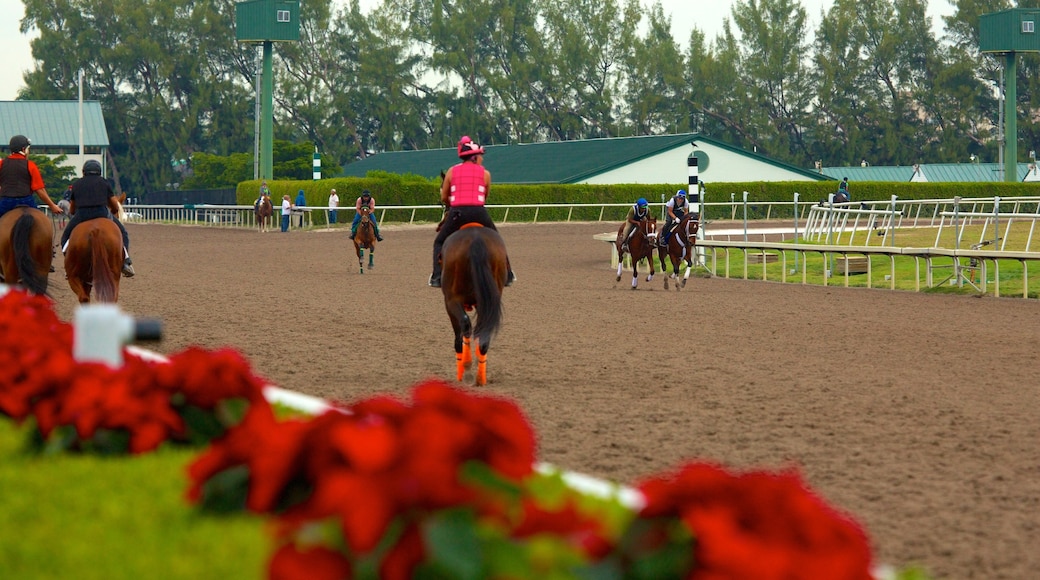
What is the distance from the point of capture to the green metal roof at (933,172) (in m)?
78.9

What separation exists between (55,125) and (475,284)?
77051 mm

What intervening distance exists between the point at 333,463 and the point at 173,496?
1.24 metres

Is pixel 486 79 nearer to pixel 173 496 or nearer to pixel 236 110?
pixel 236 110

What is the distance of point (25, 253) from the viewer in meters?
13.1

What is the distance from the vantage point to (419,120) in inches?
3546

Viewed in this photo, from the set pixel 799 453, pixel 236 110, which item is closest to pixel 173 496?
pixel 799 453

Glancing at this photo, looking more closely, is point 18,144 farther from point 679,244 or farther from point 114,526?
point 679,244

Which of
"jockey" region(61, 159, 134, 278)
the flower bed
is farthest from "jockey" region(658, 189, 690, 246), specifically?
the flower bed

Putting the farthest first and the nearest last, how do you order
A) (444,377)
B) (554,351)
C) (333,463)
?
(554,351) → (444,377) → (333,463)

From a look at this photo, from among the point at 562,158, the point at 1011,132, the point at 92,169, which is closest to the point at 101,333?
the point at 92,169

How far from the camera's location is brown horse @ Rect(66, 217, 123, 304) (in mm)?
12672

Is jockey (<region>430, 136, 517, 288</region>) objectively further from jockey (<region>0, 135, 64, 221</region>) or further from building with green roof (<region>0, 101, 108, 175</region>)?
building with green roof (<region>0, 101, 108, 175</region>)

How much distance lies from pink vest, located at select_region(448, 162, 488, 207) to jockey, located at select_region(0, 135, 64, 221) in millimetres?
4753

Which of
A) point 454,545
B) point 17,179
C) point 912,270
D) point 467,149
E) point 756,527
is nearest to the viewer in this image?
point 454,545
